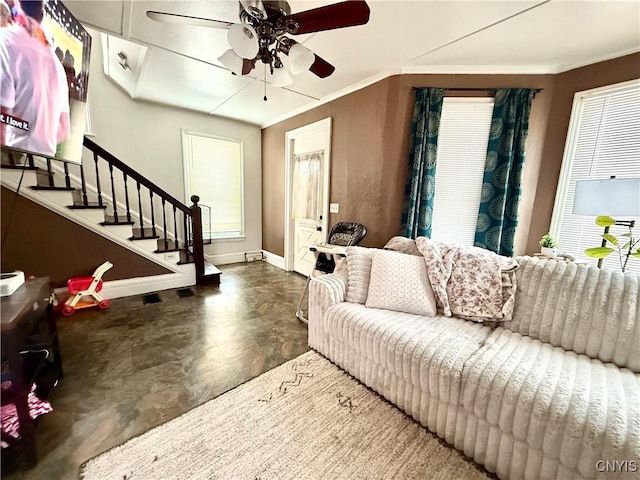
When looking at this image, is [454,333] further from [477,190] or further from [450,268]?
[477,190]

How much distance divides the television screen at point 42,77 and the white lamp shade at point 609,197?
11.2ft

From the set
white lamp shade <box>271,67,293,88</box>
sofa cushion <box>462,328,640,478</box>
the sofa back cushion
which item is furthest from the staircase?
the sofa back cushion

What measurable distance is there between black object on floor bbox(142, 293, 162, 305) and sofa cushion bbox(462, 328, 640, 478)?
3.12 meters

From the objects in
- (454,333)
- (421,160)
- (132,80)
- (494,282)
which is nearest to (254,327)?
(454,333)

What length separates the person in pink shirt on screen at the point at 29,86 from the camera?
3.76 feet

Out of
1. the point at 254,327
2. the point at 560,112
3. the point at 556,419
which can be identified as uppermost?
the point at 560,112

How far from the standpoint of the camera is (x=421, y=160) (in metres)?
2.48

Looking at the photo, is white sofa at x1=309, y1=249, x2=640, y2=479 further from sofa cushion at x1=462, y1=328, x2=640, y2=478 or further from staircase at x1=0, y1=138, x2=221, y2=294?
staircase at x1=0, y1=138, x2=221, y2=294

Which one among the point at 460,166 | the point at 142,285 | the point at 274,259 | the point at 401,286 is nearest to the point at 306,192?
the point at 274,259

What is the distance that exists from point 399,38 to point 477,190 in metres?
1.59

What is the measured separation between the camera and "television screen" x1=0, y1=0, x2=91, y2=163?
3.79 feet

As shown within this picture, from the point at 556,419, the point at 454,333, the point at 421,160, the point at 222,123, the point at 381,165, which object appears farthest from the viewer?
the point at 222,123

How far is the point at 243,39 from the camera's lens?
1258 millimetres

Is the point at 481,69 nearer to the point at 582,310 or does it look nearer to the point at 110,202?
the point at 582,310
